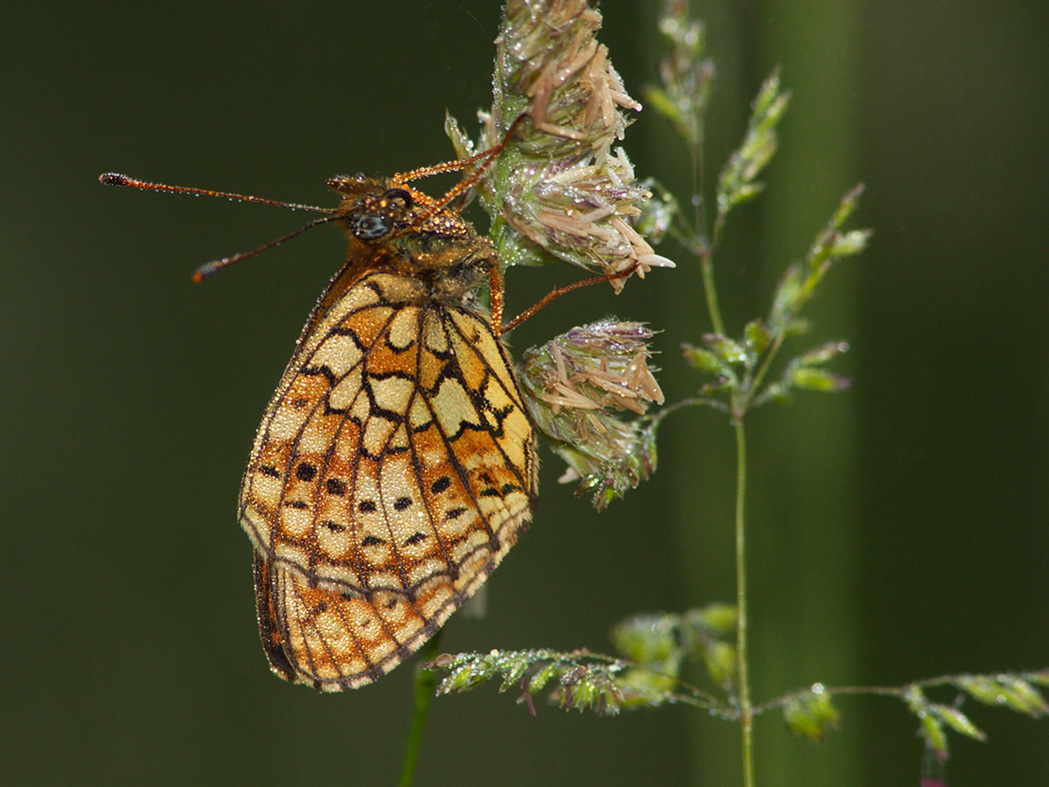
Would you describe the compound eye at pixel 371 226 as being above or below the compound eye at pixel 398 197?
below

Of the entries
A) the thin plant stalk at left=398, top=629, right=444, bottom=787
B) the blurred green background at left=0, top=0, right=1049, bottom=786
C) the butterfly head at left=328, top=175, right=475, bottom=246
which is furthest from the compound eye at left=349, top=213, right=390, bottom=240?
the thin plant stalk at left=398, top=629, right=444, bottom=787

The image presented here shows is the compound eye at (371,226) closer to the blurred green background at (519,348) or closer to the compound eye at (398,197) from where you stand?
the compound eye at (398,197)

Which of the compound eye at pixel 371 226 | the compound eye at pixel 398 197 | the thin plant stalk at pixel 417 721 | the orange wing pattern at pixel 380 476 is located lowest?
the thin plant stalk at pixel 417 721

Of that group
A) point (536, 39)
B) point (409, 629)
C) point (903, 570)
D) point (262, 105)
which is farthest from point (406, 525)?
point (262, 105)

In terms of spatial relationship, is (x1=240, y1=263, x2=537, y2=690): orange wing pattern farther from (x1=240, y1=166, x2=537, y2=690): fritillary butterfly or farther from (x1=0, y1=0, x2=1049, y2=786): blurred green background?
(x1=0, y1=0, x2=1049, y2=786): blurred green background

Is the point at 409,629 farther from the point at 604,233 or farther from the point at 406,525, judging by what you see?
the point at 604,233

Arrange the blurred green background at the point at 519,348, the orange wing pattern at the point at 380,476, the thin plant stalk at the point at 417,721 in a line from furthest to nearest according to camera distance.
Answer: the blurred green background at the point at 519,348
the orange wing pattern at the point at 380,476
the thin plant stalk at the point at 417,721

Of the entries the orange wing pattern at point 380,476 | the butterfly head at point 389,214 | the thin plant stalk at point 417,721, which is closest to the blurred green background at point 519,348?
the butterfly head at point 389,214
